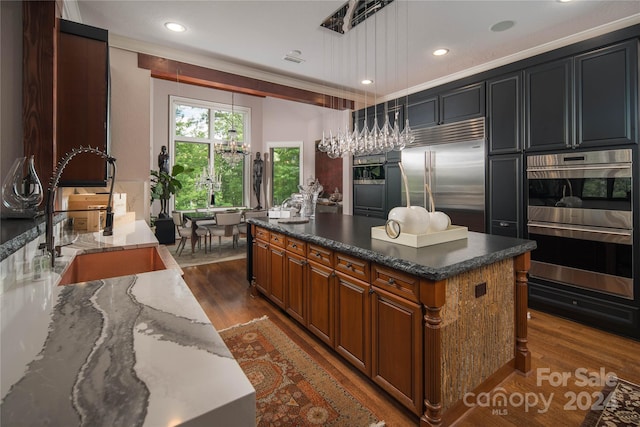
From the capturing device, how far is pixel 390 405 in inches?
71.7

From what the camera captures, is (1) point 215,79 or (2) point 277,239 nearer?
A: (2) point 277,239

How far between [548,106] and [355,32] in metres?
2.11

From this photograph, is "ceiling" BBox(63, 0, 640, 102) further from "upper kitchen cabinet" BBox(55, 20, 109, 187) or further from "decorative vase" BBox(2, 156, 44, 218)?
"decorative vase" BBox(2, 156, 44, 218)

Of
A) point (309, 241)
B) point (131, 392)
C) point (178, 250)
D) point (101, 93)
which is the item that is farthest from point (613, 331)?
point (178, 250)

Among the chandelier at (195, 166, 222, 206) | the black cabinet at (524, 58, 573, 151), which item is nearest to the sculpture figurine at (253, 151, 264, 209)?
the chandelier at (195, 166, 222, 206)

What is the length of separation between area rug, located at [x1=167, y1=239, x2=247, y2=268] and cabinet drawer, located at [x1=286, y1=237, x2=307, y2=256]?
9.70 feet

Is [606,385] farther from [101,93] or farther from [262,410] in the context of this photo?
[101,93]

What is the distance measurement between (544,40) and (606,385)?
333cm

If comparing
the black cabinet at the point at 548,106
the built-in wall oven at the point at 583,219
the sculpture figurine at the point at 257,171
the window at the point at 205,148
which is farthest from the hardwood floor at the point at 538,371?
the sculpture figurine at the point at 257,171

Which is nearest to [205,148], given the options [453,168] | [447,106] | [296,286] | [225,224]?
[225,224]

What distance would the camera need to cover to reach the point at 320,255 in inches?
92.4

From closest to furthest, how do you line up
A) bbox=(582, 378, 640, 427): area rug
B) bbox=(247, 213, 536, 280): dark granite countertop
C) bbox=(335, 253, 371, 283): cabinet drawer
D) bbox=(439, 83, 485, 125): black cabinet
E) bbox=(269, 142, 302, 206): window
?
bbox=(247, 213, 536, 280): dark granite countertop → bbox=(582, 378, 640, 427): area rug → bbox=(335, 253, 371, 283): cabinet drawer → bbox=(439, 83, 485, 125): black cabinet → bbox=(269, 142, 302, 206): window

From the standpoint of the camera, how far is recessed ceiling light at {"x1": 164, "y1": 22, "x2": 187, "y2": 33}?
3196 mm

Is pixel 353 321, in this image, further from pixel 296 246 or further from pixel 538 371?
pixel 538 371
